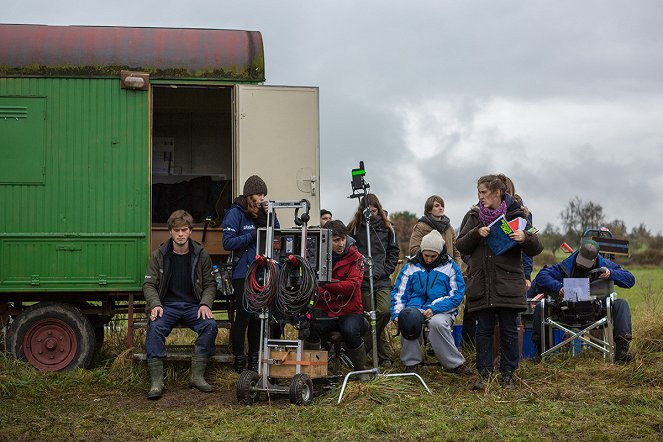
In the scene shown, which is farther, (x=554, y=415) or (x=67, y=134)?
(x=67, y=134)

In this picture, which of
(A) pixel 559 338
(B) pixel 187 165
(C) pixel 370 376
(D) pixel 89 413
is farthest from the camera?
(B) pixel 187 165

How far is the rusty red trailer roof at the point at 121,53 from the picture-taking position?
9.03m

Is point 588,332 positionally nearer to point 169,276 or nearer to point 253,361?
point 253,361

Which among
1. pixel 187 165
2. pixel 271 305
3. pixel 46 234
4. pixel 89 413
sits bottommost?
pixel 89 413

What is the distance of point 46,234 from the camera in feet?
29.2

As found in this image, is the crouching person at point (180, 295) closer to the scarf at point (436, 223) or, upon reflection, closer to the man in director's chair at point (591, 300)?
the scarf at point (436, 223)

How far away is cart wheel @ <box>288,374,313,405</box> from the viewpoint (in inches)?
283

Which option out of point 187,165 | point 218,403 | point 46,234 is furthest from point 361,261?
point 187,165

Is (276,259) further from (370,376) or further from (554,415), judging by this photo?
(554,415)

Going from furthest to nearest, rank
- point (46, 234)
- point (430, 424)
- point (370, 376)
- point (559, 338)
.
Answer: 1. point (559, 338)
2. point (46, 234)
3. point (370, 376)
4. point (430, 424)

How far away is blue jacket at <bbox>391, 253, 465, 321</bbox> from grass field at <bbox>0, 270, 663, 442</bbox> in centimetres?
63

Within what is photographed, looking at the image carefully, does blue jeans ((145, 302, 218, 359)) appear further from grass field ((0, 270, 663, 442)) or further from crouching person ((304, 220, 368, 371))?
crouching person ((304, 220, 368, 371))

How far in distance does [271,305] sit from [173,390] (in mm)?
1379

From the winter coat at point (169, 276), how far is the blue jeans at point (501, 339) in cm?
235
